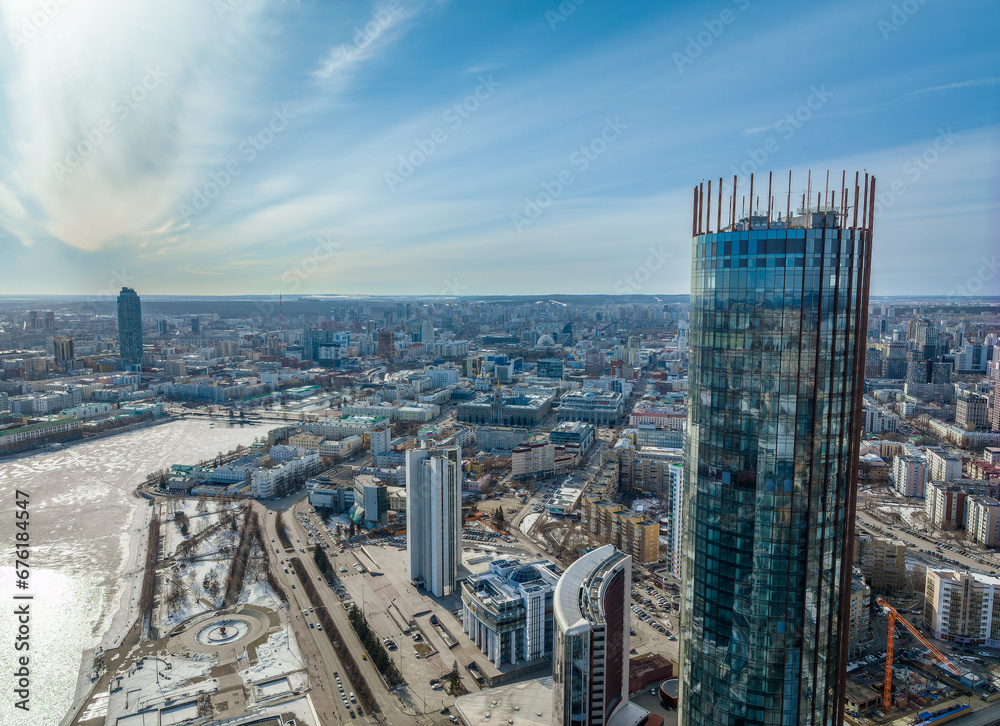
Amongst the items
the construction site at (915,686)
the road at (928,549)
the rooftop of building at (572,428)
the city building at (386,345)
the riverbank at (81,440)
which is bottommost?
the construction site at (915,686)

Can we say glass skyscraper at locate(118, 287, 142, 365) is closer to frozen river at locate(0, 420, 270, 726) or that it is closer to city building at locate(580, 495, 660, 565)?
frozen river at locate(0, 420, 270, 726)

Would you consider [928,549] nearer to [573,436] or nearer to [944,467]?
[944,467]

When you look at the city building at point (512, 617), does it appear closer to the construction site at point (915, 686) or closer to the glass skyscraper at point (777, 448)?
the construction site at point (915, 686)

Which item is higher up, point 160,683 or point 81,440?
point 81,440

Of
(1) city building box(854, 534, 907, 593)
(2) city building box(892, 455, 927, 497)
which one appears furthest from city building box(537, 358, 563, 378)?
(1) city building box(854, 534, 907, 593)

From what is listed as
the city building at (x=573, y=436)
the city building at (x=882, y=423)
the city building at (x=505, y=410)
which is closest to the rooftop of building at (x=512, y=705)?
the city building at (x=573, y=436)

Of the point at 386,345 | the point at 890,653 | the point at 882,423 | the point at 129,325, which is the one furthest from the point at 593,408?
the point at 129,325

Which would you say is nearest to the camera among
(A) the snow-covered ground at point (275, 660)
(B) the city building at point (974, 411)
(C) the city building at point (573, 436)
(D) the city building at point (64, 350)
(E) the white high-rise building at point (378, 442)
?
(A) the snow-covered ground at point (275, 660)
